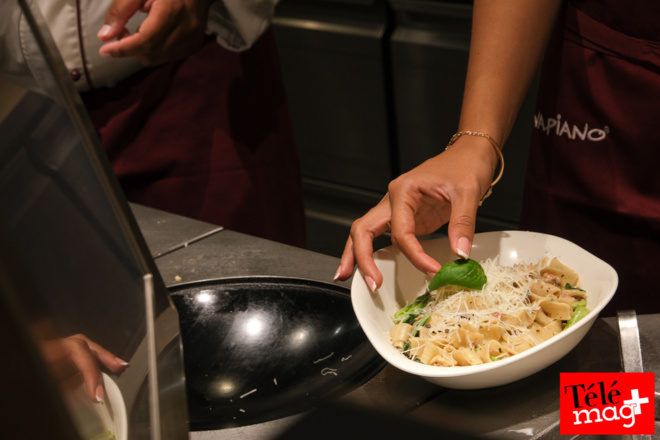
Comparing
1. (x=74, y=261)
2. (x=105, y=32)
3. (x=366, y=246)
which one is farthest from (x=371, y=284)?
(x=105, y=32)

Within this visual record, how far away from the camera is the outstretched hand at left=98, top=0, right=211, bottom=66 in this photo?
3.96ft

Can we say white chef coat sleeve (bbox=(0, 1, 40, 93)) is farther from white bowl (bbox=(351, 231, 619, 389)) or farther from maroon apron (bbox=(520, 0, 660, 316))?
maroon apron (bbox=(520, 0, 660, 316))

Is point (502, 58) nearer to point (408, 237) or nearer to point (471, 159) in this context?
point (471, 159)

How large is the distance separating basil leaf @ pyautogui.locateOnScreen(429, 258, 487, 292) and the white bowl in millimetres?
82

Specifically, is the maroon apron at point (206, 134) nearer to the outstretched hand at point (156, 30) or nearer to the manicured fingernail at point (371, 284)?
the outstretched hand at point (156, 30)

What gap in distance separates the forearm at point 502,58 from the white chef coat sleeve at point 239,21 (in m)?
0.60

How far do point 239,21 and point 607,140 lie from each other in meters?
0.77

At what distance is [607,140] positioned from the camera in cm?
109

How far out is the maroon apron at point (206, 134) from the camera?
1559 millimetres

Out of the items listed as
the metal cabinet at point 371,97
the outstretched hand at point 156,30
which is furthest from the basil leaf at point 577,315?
the metal cabinet at point 371,97

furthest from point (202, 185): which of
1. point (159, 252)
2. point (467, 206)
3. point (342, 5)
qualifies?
point (342, 5)

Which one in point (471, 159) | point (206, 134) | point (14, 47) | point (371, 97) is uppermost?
point (14, 47)

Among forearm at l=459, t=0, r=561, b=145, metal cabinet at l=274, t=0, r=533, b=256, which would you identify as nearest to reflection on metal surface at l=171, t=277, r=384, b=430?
forearm at l=459, t=0, r=561, b=145

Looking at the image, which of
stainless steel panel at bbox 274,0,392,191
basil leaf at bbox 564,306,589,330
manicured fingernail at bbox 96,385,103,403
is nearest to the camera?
manicured fingernail at bbox 96,385,103,403
